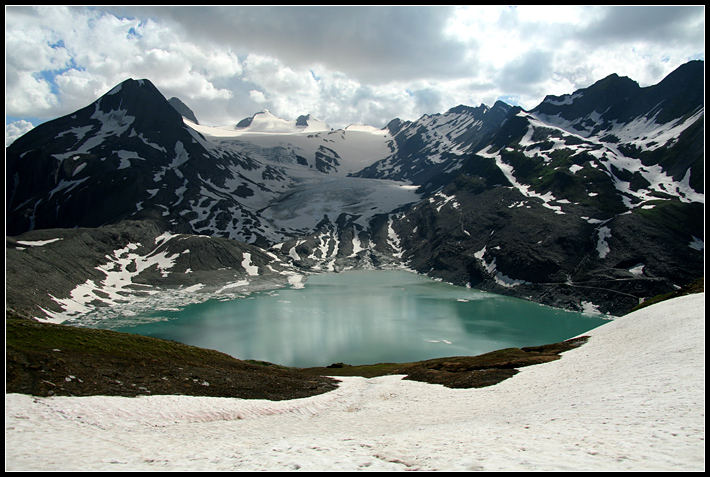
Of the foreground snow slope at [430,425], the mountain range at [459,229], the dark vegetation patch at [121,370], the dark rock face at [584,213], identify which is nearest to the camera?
the foreground snow slope at [430,425]

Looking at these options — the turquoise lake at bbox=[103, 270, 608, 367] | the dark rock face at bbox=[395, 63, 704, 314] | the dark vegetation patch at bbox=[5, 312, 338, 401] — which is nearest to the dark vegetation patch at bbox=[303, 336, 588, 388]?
the dark vegetation patch at bbox=[5, 312, 338, 401]

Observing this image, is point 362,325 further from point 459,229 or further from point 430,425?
point 459,229

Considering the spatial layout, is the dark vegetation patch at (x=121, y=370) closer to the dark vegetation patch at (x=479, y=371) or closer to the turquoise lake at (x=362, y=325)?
the dark vegetation patch at (x=479, y=371)

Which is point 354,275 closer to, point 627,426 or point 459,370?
point 459,370

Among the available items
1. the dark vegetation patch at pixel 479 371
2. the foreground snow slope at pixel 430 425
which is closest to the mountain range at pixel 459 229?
the dark vegetation patch at pixel 479 371

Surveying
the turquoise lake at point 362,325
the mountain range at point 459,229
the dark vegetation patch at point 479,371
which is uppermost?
the mountain range at point 459,229

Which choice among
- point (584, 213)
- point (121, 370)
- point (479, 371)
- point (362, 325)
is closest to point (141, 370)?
point (121, 370)
